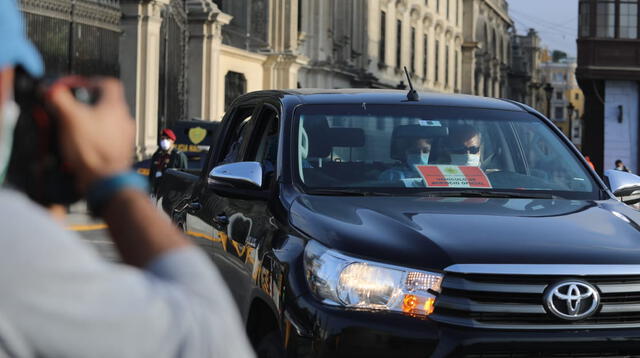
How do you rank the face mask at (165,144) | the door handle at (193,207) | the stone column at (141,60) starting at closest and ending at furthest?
the door handle at (193,207), the face mask at (165,144), the stone column at (141,60)

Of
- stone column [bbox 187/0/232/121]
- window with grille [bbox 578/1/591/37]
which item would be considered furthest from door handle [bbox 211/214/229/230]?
window with grille [bbox 578/1/591/37]

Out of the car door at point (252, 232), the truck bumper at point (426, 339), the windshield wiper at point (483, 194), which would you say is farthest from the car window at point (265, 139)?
the truck bumper at point (426, 339)

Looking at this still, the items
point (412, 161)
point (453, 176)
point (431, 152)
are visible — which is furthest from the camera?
point (431, 152)

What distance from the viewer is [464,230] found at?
443 cm

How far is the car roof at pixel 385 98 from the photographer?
19.6ft

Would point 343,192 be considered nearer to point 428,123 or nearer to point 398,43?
point 428,123

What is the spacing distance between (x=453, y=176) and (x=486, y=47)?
86995mm

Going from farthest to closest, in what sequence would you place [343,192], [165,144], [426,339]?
[165,144] → [343,192] → [426,339]

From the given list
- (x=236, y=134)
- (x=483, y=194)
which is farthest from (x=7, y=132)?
(x=236, y=134)

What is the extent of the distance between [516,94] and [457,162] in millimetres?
105167

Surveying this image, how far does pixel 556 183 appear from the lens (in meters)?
5.74

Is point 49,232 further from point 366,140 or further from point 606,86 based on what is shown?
point 606,86

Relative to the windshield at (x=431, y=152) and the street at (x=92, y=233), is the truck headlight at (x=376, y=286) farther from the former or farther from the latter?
the street at (x=92, y=233)

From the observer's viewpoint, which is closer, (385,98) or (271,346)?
(271,346)
